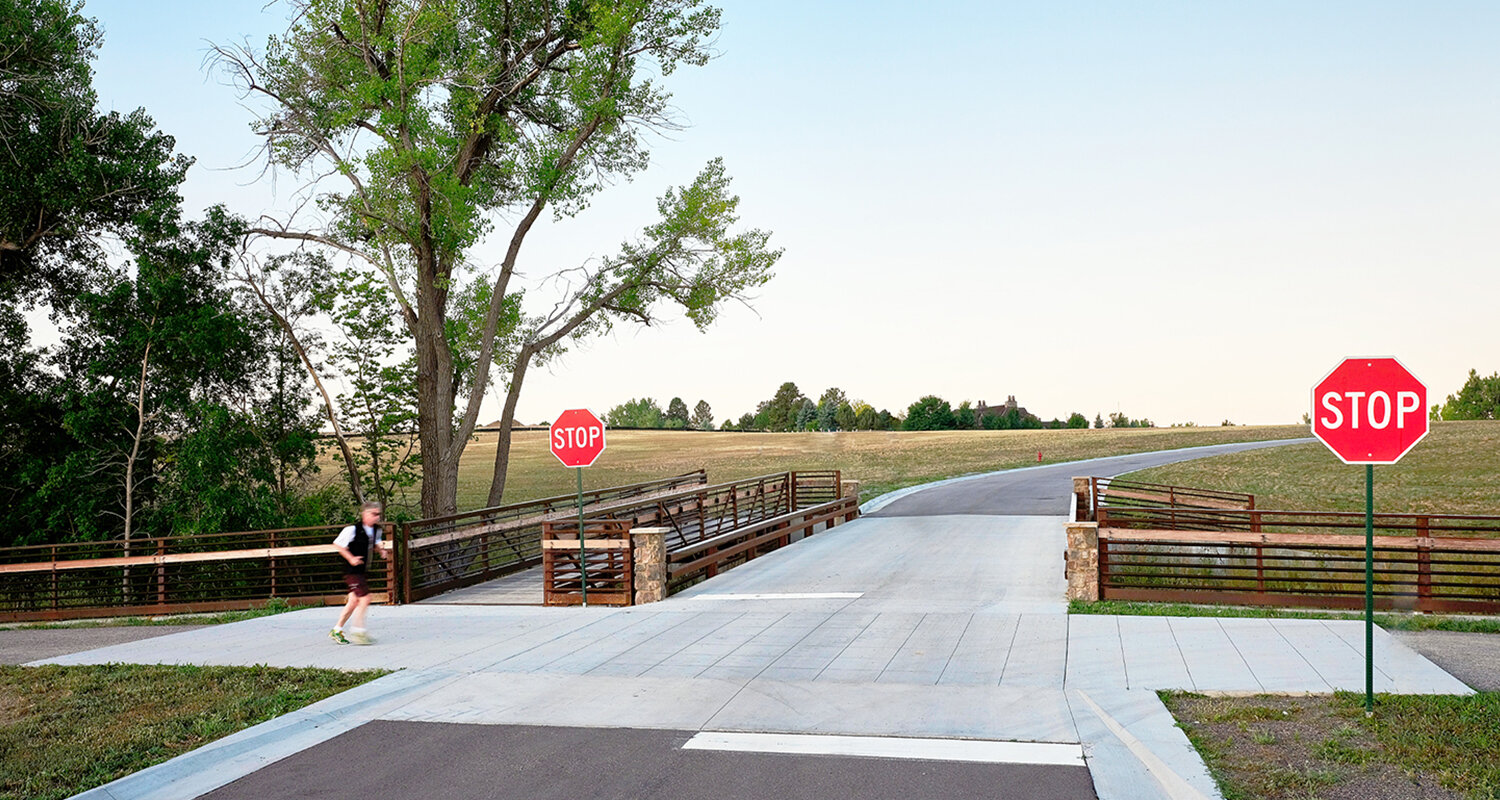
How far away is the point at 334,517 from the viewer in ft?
89.3

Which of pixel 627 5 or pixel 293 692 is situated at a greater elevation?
pixel 627 5

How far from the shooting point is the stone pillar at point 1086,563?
1254 centimetres

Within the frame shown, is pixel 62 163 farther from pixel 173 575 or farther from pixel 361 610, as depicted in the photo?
pixel 361 610

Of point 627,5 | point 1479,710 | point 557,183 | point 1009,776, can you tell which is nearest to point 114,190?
point 557,183

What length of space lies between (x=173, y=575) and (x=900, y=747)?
15767 millimetres

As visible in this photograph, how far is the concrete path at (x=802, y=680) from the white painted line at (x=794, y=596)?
6 centimetres

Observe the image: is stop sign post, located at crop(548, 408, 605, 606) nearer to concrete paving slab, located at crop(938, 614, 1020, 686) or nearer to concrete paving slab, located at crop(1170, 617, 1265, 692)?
concrete paving slab, located at crop(938, 614, 1020, 686)

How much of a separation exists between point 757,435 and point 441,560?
265ft

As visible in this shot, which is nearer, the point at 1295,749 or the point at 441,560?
the point at 1295,749

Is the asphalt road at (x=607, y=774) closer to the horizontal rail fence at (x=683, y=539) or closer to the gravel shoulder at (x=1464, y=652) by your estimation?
the gravel shoulder at (x=1464, y=652)

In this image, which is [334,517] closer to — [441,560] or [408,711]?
[441,560]

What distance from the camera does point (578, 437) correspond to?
14773 mm

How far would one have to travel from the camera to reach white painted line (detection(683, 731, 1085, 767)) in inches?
253

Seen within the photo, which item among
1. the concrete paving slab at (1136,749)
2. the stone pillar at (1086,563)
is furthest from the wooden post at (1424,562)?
the concrete paving slab at (1136,749)
